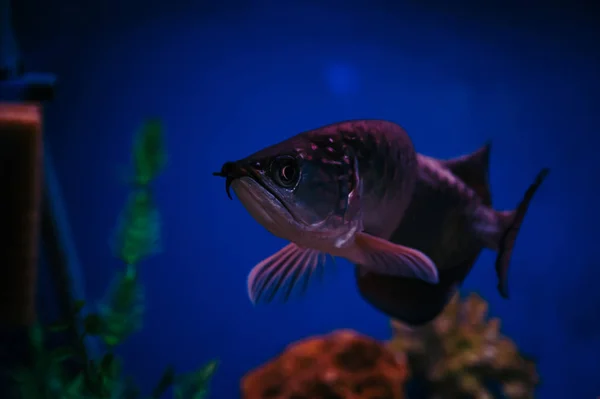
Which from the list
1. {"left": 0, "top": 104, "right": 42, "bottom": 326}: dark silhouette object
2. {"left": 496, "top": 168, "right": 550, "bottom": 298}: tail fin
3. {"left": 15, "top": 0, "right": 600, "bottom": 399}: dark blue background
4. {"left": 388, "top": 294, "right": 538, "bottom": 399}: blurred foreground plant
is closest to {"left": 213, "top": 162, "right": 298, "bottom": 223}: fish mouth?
{"left": 496, "top": 168, "right": 550, "bottom": 298}: tail fin

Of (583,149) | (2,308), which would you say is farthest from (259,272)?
(583,149)

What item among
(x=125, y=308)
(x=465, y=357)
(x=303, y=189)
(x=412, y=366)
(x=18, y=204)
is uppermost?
(x=303, y=189)

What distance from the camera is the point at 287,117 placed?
3.76 m

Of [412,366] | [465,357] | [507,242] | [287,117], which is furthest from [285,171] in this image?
[412,366]

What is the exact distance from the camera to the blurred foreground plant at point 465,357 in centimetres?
346

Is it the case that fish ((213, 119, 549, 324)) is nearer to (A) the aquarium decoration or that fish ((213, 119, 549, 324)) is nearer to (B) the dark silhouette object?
(A) the aquarium decoration

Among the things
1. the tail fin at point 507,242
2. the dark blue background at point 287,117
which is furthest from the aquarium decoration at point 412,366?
the tail fin at point 507,242

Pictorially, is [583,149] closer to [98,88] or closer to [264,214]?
[264,214]

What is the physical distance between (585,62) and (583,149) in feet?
2.77

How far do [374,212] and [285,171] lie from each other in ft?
1.03

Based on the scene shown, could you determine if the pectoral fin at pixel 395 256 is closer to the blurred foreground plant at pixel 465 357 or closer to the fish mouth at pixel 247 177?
the fish mouth at pixel 247 177

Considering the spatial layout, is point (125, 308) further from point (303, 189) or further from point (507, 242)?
point (507, 242)

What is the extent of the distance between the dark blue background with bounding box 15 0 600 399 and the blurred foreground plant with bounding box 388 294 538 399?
0.56 metres

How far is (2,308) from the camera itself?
2.49 meters
